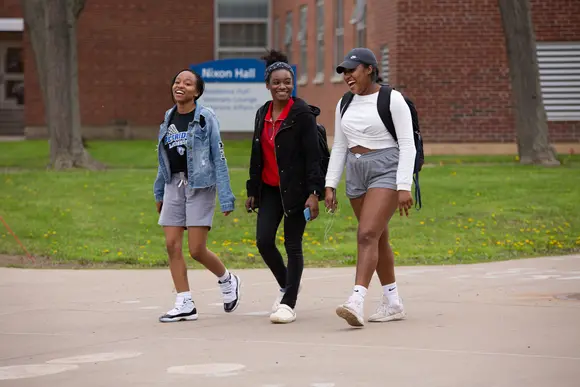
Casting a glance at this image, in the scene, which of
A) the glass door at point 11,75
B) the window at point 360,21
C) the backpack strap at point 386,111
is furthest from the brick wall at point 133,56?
the backpack strap at point 386,111

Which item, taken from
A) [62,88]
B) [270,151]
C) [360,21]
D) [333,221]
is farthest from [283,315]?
[360,21]

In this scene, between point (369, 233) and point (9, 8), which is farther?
point (9, 8)

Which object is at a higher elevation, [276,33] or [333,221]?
[276,33]

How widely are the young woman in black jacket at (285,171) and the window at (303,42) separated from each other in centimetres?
3228

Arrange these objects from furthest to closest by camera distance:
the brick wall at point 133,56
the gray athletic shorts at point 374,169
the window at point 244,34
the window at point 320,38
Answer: the window at point 244,34 < the brick wall at point 133,56 < the window at point 320,38 < the gray athletic shorts at point 374,169

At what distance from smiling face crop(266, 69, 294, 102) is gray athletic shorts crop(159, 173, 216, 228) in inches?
32.4

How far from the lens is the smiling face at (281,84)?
9836 mm

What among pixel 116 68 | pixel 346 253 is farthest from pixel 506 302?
pixel 116 68

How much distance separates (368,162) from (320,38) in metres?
31.4

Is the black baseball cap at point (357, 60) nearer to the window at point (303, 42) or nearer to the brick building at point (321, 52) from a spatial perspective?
the brick building at point (321, 52)

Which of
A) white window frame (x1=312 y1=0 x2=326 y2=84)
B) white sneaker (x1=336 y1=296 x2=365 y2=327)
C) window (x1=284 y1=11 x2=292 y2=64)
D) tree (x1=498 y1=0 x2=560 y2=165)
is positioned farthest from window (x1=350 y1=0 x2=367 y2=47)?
white sneaker (x1=336 y1=296 x2=365 y2=327)

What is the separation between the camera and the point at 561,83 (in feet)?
105

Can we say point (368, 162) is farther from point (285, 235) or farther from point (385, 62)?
point (385, 62)

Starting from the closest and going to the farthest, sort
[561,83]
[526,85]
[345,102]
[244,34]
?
[345,102], [526,85], [561,83], [244,34]
